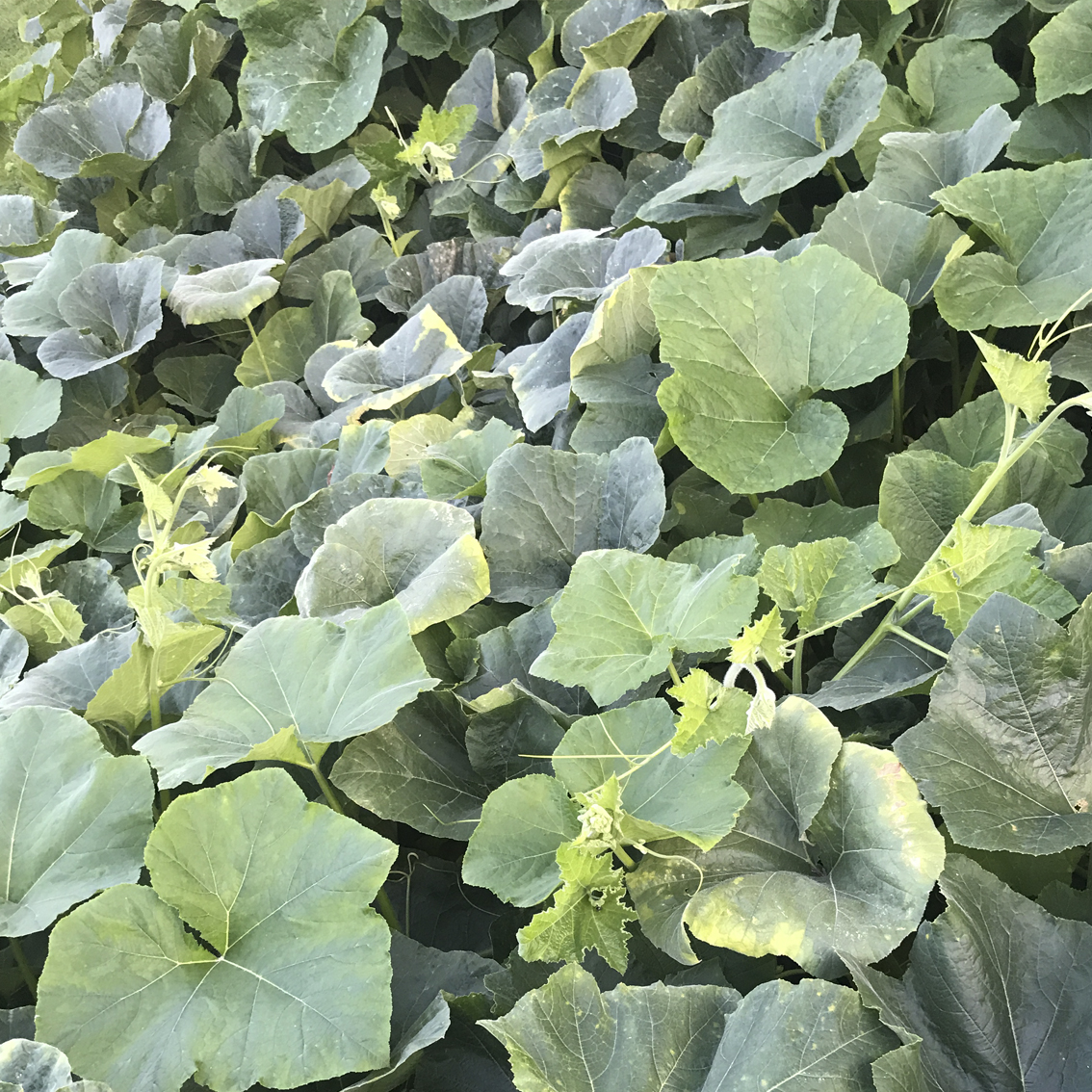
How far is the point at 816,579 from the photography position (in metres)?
0.79

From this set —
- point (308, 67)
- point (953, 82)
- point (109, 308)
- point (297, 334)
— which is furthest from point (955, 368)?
point (308, 67)

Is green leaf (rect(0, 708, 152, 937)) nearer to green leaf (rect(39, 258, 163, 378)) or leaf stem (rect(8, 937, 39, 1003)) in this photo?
leaf stem (rect(8, 937, 39, 1003))

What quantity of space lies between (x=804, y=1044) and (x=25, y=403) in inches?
58.6

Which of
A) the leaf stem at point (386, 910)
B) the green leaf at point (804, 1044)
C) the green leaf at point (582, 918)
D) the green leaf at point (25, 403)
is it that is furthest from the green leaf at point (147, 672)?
the green leaf at point (25, 403)

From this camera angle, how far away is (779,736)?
0.73 m

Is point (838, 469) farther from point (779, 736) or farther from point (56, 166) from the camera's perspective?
point (56, 166)

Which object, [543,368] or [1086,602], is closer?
[1086,602]

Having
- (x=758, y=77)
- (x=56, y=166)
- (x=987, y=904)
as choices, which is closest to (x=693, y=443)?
(x=987, y=904)

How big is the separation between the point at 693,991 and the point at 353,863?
0.79ft

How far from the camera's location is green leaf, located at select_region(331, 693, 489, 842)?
2.72 feet

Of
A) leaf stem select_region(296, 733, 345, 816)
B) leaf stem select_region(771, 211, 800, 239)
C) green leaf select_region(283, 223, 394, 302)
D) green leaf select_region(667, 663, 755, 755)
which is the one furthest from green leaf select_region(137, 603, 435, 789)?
green leaf select_region(283, 223, 394, 302)

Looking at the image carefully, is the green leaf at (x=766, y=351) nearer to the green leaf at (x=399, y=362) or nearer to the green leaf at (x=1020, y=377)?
the green leaf at (x=1020, y=377)

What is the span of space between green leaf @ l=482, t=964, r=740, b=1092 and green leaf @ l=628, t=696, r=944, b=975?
0.04 meters

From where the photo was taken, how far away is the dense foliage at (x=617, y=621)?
0.64 m
